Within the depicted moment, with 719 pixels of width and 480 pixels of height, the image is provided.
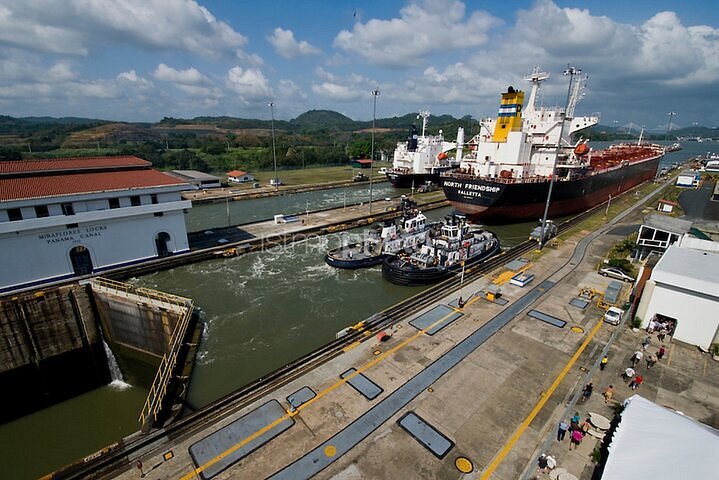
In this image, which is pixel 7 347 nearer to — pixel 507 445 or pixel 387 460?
pixel 387 460

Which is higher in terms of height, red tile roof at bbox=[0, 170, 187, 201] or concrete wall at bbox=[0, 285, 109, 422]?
red tile roof at bbox=[0, 170, 187, 201]

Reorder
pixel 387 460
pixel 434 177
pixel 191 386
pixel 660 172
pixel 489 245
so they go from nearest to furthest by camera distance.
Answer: pixel 387 460
pixel 191 386
pixel 489 245
pixel 434 177
pixel 660 172

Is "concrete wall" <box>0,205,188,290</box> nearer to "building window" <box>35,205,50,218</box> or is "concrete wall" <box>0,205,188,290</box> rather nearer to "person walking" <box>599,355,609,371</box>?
"building window" <box>35,205,50,218</box>

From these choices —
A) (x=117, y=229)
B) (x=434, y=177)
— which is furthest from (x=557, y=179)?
(x=117, y=229)

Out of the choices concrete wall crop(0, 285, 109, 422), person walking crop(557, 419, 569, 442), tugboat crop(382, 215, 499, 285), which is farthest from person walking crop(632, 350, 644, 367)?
concrete wall crop(0, 285, 109, 422)

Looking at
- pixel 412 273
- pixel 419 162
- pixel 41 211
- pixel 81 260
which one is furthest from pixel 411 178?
pixel 41 211

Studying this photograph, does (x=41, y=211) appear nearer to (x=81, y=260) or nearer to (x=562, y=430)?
(x=81, y=260)
